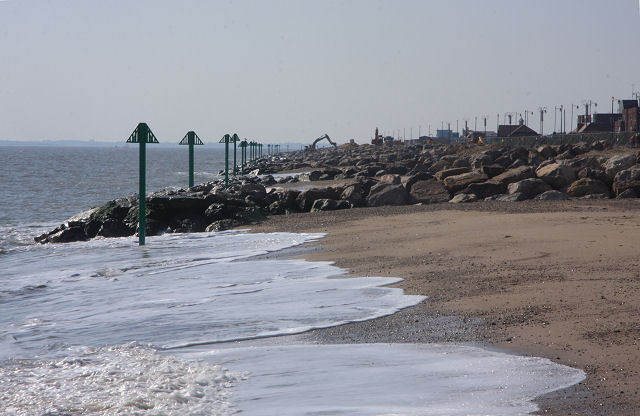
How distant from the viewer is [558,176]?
1588 cm

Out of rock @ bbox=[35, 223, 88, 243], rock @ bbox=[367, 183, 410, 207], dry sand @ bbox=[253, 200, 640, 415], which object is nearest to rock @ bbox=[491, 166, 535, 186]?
rock @ bbox=[367, 183, 410, 207]

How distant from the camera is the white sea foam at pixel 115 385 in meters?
4.34

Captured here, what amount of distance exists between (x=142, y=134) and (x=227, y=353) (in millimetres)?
9757

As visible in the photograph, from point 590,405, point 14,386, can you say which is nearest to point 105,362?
point 14,386

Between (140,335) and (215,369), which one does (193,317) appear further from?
(215,369)

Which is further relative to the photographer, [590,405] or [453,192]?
[453,192]

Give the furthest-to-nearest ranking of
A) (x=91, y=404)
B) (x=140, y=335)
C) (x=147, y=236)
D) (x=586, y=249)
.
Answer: (x=147, y=236) < (x=586, y=249) < (x=140, y=335) < (x=91, y=404)

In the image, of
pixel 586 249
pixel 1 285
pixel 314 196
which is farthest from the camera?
pixel 314 196

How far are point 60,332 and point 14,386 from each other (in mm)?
1728

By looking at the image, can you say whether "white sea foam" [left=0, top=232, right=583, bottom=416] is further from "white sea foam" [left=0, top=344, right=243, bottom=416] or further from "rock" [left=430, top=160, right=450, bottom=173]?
"rock" [left=430, top=160, right=450, bottom=173]

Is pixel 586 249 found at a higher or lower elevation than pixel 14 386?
higher

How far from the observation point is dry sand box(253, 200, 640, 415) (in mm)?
4574

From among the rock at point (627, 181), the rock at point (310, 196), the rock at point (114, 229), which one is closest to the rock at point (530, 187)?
the rock at point (627, 181)

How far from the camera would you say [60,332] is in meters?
6.64
